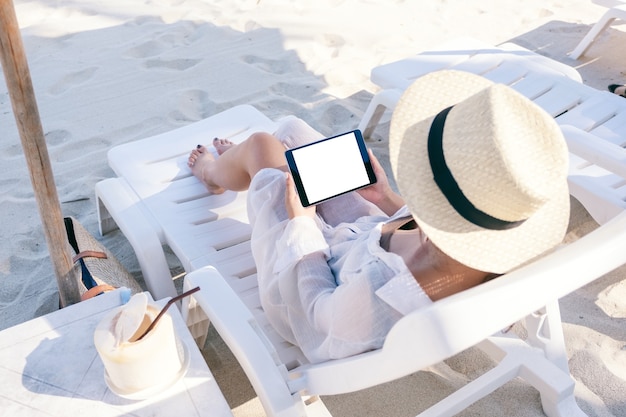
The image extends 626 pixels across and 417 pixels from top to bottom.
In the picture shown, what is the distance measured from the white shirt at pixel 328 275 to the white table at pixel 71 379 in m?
0.33

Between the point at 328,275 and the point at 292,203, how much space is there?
0.26 metres

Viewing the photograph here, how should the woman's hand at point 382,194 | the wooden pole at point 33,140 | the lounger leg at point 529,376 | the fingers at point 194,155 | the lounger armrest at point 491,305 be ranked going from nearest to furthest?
the lounger armrest at point 491,305, the wooden pole at point 33,140, the lounger leg at point 529,376, the woman's hand at point 382,194, the fingers at point 194,155

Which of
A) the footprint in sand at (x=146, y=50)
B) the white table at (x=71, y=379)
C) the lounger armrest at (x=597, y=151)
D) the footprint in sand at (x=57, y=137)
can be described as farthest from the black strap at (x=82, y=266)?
the footprint in sand at (x=146, y=50)

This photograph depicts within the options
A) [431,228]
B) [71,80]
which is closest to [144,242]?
[431,228]

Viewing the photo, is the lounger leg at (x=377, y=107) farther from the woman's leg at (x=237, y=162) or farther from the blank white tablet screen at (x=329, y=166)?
the blank white tablet screen at (x=329, y=166)

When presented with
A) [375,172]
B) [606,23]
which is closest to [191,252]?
[375,172]

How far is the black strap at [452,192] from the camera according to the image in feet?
4.51

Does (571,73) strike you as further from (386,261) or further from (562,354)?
(386,261)

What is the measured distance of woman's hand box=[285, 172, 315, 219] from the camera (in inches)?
78.4

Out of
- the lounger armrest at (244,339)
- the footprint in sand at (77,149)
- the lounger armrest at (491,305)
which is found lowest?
the footprint in sand at (77,149)

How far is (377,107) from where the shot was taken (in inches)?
131

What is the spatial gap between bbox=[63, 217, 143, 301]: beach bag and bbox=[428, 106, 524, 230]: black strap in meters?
1.01

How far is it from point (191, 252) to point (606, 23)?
10.5 feet

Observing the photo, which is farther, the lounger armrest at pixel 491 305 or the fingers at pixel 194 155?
the fingers at pixel 194 155
